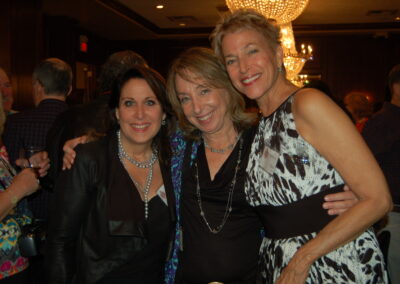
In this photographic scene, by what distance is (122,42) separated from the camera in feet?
34.4

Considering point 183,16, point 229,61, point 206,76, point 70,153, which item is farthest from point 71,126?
point 183,16

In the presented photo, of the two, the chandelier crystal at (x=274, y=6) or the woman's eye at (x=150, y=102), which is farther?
the chandelier crystal at (x=274, y=6)

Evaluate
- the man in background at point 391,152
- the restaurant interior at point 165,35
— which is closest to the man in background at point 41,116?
the restaurant interior at point 165,35

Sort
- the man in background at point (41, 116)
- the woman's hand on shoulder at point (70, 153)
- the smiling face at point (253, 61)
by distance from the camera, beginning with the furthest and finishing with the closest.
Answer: the man in background at point (41, 116)
the woman's hand on shoulder at point (70, 153)
the smiling face at point (253, 61)

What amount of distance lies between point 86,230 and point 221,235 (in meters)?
0.63

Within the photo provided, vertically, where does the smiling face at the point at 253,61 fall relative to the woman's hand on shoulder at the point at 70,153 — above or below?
above

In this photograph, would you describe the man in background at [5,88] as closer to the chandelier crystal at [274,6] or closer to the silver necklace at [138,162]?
the silver necklace at [138,162]

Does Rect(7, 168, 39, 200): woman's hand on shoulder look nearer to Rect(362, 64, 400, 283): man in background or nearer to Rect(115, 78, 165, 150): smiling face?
Rect(115, 78, 165, 150): smiling face

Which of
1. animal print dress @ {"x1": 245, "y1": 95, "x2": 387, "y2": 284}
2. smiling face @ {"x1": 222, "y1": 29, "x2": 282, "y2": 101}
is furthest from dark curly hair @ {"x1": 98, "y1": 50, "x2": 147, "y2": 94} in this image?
animal print dress @ {"x1": 245, "y1": 95, "x2": 387, "y2": 284}

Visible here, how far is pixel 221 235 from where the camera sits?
184cm

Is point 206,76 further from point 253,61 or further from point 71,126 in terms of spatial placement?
point 71,126

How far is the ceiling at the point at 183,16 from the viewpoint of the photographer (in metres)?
7.14

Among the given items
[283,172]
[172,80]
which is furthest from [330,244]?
[172,80]

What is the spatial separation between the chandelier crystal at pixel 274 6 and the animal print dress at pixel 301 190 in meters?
3.85
